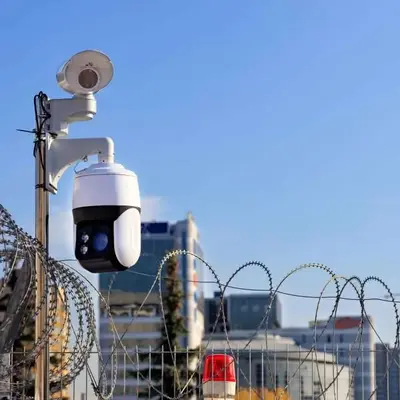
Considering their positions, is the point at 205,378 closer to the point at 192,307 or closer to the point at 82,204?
the point at 82,204

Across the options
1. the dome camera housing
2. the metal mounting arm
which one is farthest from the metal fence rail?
the dome camera housing

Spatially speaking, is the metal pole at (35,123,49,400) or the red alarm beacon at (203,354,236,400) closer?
the metal pole at (35,123,49,400)

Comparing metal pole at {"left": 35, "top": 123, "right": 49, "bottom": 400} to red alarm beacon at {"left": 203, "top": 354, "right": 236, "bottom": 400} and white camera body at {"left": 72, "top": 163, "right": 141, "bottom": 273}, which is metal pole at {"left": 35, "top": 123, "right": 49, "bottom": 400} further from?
red alarm beacon at {"left": 203, "top": 354, "right": 236, "bottom": 400}

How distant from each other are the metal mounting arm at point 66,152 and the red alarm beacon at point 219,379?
3.21 metres

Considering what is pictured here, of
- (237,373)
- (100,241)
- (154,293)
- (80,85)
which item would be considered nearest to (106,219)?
(100,241)

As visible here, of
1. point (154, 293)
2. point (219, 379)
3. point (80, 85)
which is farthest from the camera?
point (154, 293)

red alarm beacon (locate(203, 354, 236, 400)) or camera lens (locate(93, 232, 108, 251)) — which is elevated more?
camera lens (locate(93, 232, 108, 251))

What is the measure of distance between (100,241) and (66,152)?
0.62 metres

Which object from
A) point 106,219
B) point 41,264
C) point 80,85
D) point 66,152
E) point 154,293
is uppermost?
point 154,293

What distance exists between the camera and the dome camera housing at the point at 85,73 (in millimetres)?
5719

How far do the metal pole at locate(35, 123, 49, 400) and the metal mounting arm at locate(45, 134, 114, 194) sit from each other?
3 centimetres

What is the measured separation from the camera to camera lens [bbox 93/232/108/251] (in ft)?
17.1

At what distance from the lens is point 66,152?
5609 mm

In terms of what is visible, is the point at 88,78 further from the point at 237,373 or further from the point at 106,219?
the point at 237,373
